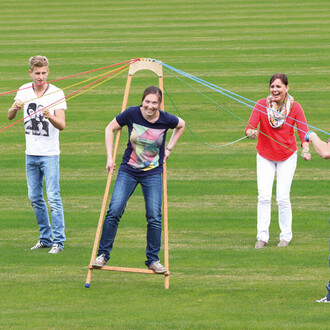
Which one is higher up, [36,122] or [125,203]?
[36,122]

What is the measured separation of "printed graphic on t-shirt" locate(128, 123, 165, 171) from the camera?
942cm

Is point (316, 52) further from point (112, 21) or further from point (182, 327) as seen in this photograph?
point (182, 327)

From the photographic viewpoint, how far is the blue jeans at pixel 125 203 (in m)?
9.41

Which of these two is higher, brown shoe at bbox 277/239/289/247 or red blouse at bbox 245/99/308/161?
red blouse at bbox 245/99/308/161

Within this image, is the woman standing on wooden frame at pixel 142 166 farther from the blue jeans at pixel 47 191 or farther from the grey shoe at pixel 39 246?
the grey shoe at pixel 39 246

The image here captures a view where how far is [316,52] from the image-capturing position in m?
24.9

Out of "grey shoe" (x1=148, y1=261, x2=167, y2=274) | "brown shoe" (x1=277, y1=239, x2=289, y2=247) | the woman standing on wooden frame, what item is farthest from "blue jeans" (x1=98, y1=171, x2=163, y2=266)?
"brown shoe" (x1=277, y1=239, x2=289, y2=247)

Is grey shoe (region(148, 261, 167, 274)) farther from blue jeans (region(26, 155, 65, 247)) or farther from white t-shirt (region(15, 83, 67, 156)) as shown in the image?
white t-shirt (region(15, 83, 67, 156))

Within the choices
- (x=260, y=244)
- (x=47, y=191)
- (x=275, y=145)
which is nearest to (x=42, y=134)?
(x=47, y=191)

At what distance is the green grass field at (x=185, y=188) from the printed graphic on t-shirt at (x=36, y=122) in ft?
4.95

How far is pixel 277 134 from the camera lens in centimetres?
1123

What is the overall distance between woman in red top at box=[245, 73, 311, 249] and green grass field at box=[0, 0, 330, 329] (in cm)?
49

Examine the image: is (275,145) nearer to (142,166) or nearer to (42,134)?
(142,166)

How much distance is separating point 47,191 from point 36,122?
865 mm
